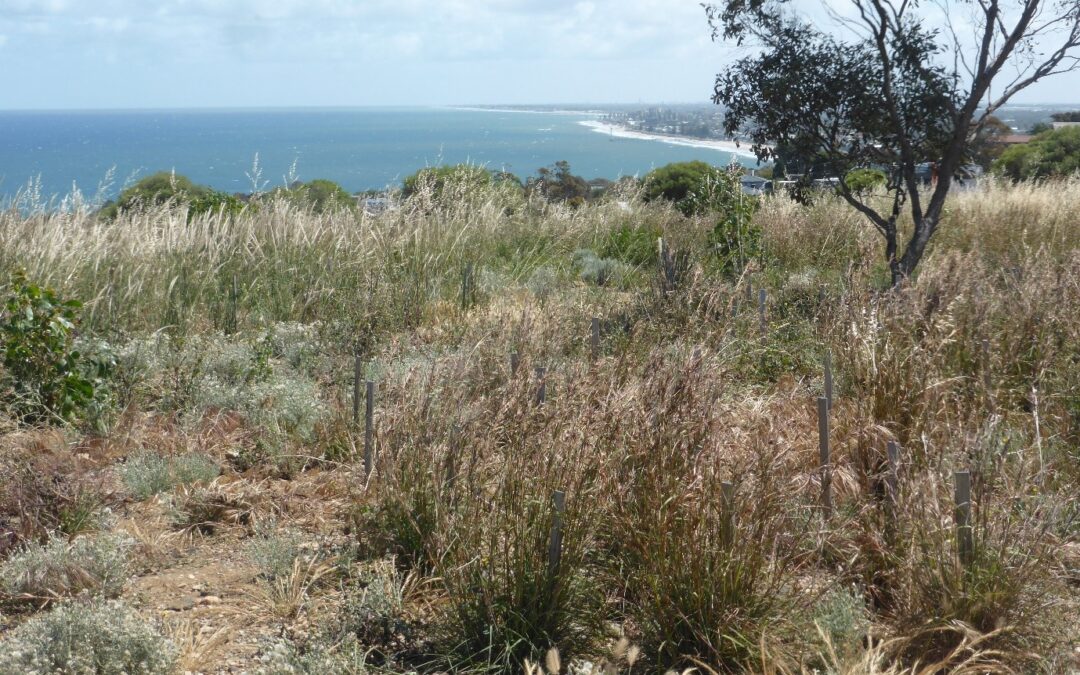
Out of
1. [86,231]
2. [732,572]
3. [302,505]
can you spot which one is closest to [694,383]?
[732,572]

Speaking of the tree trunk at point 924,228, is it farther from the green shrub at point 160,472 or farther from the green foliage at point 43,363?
the green foliage at point 43,363

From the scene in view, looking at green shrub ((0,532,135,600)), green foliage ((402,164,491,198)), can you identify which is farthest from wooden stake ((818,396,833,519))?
green foliage ((402,164,491,198))

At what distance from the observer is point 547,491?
10.5 feet

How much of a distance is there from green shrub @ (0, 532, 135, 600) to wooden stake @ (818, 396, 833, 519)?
104 inches

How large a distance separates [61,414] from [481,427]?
9.81ft

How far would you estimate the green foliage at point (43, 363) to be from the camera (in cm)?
529

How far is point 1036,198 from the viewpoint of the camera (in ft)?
40.5

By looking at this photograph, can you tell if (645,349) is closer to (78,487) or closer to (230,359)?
(230,359)

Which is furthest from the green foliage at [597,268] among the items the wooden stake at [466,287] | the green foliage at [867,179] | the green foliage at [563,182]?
the green foliage at [563,182]

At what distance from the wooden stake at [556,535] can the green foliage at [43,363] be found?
10.8 feet

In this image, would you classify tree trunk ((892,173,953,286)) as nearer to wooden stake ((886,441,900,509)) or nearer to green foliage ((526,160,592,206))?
wooden stake ((886,441,900,509))

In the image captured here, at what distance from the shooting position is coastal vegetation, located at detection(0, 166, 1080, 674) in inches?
120

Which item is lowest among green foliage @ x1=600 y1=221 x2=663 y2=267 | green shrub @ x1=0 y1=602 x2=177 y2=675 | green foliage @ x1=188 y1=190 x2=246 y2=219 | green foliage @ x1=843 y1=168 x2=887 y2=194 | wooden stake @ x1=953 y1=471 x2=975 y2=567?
green shrub @ x1=0 y1=602 x2=177 y2=675

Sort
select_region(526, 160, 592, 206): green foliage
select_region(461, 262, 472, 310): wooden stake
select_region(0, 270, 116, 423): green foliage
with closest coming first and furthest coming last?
select_region(0, 270, 116, 423): green foliage < select_region(461, 262, 472, 310): wooden stake < select_region(526, 160, 592, 206): green foliage
